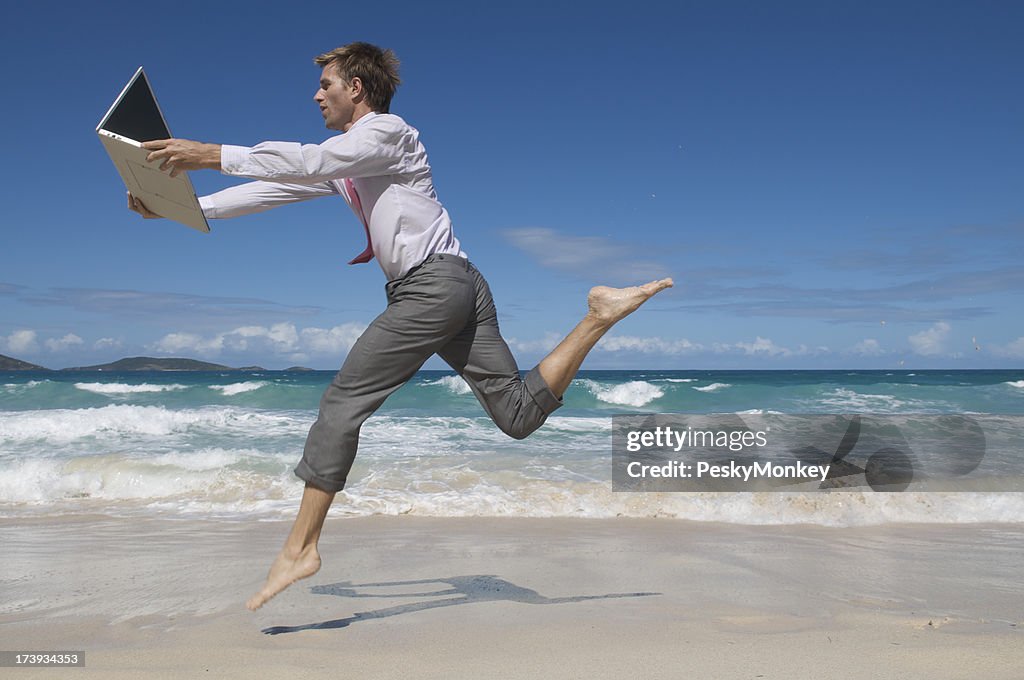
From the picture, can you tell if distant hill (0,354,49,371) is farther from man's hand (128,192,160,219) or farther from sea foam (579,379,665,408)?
man's hand (128,192,160,219)

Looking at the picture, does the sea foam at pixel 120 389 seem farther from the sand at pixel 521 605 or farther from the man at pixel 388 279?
the man at pixel 388 279

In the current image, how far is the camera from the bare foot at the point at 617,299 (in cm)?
281

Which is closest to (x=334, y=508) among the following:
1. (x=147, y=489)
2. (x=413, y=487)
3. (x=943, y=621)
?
(x=413, y=487)

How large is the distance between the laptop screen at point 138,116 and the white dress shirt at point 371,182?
9.3 inches

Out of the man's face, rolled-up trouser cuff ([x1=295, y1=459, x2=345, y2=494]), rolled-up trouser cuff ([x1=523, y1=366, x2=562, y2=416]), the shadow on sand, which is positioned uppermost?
the man's face

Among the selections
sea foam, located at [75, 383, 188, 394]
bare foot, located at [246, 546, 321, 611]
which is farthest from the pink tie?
sea foam, located at [75, 383, 188, 394]

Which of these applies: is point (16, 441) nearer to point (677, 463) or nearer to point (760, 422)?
point (677, 463)

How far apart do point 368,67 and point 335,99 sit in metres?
0.15

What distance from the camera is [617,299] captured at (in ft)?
9.29

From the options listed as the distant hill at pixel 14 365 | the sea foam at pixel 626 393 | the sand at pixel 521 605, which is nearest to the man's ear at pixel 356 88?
the sand at pixel 521 605

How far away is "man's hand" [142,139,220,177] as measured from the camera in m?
2.34

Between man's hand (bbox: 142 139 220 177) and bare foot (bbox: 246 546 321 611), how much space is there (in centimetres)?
126

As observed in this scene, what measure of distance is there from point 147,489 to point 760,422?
39.5ft

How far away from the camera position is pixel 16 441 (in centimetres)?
1120
